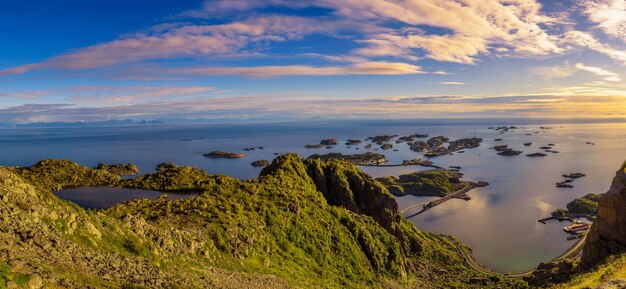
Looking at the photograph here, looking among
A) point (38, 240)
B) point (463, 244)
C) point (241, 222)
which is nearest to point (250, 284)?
point (241, 222)

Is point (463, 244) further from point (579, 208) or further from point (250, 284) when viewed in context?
point (250, 284)

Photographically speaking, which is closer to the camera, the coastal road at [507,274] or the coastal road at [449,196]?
the coastal road at [507,274]

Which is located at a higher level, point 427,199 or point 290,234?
point 290,234

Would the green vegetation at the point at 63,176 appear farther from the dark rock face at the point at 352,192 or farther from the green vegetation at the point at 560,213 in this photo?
the green vegetation at the point at 560,213

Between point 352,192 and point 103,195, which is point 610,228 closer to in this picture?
point 352,192

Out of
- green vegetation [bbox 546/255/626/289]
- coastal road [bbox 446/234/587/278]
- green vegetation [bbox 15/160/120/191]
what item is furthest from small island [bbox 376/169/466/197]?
green vegetation [bbox 15/160/120/191]

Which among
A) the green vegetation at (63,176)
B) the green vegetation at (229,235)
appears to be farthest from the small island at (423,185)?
the green vegetation at (63,176)

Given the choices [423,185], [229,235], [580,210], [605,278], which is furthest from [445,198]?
[229,235]
